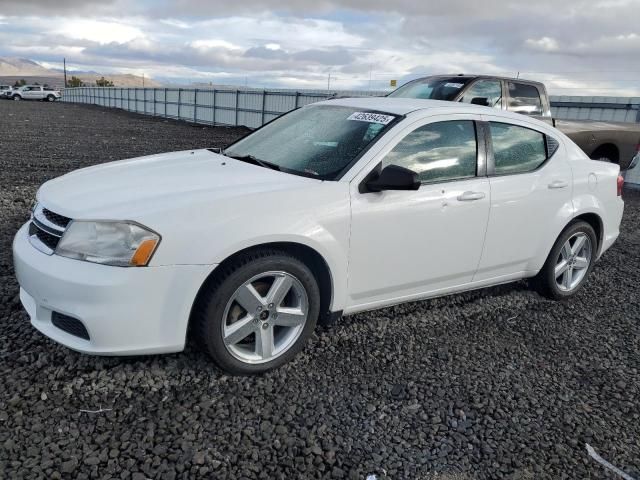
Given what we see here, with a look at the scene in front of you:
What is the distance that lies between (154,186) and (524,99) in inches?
273

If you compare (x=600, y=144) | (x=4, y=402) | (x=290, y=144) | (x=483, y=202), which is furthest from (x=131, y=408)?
(x=600, y=144)

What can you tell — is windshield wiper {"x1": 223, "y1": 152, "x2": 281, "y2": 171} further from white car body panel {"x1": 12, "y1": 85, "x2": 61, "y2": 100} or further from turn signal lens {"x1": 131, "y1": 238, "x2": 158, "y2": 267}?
white car body panel {"x1": 12, "y1": 85, "x2": 61, "y2": 100}

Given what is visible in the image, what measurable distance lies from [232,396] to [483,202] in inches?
84.5

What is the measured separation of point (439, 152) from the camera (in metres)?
3.70

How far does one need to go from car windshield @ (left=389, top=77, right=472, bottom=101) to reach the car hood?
5.03m

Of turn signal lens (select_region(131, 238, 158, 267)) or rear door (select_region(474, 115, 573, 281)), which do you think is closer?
turn signal lens (select_region(131, 238, 158, 267))

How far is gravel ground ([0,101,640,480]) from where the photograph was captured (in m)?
2.51

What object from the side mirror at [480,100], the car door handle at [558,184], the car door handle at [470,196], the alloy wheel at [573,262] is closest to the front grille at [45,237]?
the car door handle at [470,196]

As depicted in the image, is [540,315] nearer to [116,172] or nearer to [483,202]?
[483,202]

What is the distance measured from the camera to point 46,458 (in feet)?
7.90

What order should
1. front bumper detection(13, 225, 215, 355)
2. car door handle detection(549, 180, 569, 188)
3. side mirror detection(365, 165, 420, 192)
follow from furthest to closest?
car door handle detection(549, 180, 569, 188)
side mirror detection(365, 165, 420, 192)
front bumper detection(13, 225, 215, 355)

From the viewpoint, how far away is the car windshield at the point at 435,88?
7859 mm

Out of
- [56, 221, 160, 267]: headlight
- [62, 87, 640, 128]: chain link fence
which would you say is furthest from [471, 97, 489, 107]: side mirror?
[62, 87, 640, 128]: chain link fence

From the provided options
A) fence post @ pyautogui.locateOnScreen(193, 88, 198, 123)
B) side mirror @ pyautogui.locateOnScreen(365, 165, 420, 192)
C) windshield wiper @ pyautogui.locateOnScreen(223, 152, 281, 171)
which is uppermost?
side mirror @ pyautogui.locateOnScreen(365, 165, 420, 192)
